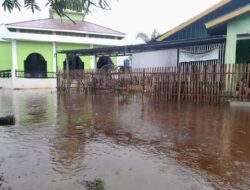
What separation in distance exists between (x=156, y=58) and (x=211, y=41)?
17.7ft

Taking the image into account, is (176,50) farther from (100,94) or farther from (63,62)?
(63,62)

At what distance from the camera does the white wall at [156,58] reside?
18.6 meters

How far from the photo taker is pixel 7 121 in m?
8.84

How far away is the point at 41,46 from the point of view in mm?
28969

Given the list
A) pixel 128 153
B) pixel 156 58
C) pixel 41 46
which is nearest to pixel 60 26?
pixel 41 46

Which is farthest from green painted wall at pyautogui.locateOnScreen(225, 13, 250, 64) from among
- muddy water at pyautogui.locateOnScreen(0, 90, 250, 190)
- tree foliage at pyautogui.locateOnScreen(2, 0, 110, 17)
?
tree foliage at pyautogui.locateOnScreen(2, 0, 110, 17)

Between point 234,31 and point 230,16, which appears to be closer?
point 230,16

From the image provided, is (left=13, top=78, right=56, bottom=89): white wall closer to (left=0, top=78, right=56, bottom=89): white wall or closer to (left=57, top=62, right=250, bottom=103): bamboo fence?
(left=0, top=78, right=56, bottom=89): white wall

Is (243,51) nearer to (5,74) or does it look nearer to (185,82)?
(185,82)

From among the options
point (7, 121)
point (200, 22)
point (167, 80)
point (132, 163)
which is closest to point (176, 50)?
point (200, 22)

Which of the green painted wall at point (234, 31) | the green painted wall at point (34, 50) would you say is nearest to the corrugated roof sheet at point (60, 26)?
the green painted wall at point (34, 50)

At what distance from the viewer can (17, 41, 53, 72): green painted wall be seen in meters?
28.1

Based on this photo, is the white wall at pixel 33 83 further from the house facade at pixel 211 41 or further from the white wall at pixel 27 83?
the house facade at pixel 211 41

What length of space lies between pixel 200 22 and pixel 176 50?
2522mm
